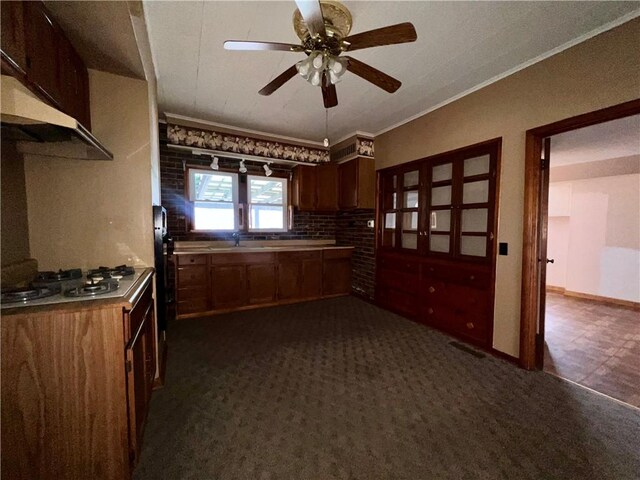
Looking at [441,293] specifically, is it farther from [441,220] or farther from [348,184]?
[348,184]

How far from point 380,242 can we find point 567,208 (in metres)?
3.87

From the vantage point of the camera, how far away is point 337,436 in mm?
1459

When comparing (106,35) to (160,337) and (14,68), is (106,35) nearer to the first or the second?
(14,68)

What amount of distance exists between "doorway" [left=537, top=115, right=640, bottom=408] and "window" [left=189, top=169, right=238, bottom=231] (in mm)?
3829

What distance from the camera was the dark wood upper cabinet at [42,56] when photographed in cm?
107

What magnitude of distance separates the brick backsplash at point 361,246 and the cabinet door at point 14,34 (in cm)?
363

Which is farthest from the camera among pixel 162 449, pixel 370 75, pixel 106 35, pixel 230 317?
pixel 230 317

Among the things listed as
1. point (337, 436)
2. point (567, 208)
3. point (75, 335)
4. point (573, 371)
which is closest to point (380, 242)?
point (573, 371)

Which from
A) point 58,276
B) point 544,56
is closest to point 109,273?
point 58,276

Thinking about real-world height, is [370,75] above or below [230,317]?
above

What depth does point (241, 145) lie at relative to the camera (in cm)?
388

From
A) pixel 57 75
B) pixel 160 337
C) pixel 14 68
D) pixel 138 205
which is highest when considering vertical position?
pixel 57 75

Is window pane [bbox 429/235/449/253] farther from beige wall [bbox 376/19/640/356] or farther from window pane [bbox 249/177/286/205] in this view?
window pane [bbox 249/177/286/205]

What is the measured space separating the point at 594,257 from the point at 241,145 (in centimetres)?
626
